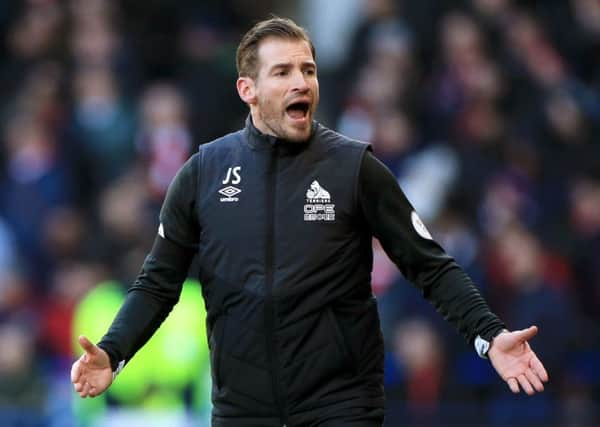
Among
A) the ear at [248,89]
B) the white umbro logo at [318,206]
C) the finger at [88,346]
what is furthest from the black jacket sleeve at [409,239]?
the finger at [88,346]

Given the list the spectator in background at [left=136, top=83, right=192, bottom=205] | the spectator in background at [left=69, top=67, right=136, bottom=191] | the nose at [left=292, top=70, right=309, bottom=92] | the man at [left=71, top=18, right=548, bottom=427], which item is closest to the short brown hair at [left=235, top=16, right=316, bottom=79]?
the man at [left=71, top=18, right=548, bottom=427]

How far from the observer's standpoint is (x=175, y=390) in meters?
9.60

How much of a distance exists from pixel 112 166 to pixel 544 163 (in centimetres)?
324

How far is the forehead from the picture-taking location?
546 cm

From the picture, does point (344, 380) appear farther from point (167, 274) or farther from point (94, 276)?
point (94, 276)

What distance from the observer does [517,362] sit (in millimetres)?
5145

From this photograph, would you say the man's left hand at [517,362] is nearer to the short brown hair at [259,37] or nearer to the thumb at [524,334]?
the thumb at [524,334]

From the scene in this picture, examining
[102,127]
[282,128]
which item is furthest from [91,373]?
[102,127]

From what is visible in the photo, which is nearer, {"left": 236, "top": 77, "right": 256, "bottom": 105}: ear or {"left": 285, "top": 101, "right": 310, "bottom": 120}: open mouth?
{"left": 285, "top": 101, "right": 310, "bottom": 120}: open mouth

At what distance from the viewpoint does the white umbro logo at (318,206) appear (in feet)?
17.6

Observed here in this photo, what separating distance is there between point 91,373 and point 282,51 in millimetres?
1364

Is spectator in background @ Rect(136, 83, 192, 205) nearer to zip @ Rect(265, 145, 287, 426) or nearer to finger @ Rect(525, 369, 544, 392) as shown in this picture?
zip @ Rect(265, 145, 287, 426)

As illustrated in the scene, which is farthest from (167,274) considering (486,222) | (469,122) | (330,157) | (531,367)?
(469,122)

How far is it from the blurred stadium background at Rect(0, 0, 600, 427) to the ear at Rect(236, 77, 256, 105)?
13.4ft
